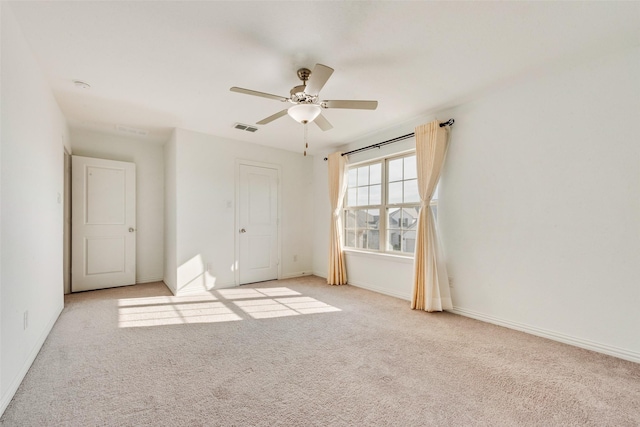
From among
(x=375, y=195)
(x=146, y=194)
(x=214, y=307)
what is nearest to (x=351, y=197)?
(x=375, y=195)

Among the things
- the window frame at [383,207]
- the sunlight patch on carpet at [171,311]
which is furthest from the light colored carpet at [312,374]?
the window frame at [383,207]

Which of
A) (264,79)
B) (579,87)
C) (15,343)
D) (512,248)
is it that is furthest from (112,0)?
(512,248)

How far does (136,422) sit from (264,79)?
2.71 metres

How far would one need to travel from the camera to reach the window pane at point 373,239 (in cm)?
434

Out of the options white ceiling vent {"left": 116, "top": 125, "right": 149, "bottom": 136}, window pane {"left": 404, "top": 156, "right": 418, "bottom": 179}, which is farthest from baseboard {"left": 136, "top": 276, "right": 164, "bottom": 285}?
window pane {"left": 404, "top": 156, "right": 418, "bottom": 179}

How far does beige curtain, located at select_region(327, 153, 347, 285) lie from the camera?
4688 mm

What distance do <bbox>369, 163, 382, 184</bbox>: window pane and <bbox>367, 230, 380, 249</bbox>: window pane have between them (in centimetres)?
81

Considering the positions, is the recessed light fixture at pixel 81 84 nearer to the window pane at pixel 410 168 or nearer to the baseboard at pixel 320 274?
the window pane at pixel 410 168

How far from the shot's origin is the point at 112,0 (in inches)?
67.3

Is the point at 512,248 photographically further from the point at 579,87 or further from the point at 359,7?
the point at 359,7

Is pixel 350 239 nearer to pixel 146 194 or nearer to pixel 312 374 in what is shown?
pixel 312 374

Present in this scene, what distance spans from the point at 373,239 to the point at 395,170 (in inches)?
44.7

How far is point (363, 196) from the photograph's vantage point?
181 inches

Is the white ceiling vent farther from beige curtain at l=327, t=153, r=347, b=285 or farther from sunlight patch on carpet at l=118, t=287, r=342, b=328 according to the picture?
beige curtain at l=327, t=153, r=347, b=285
